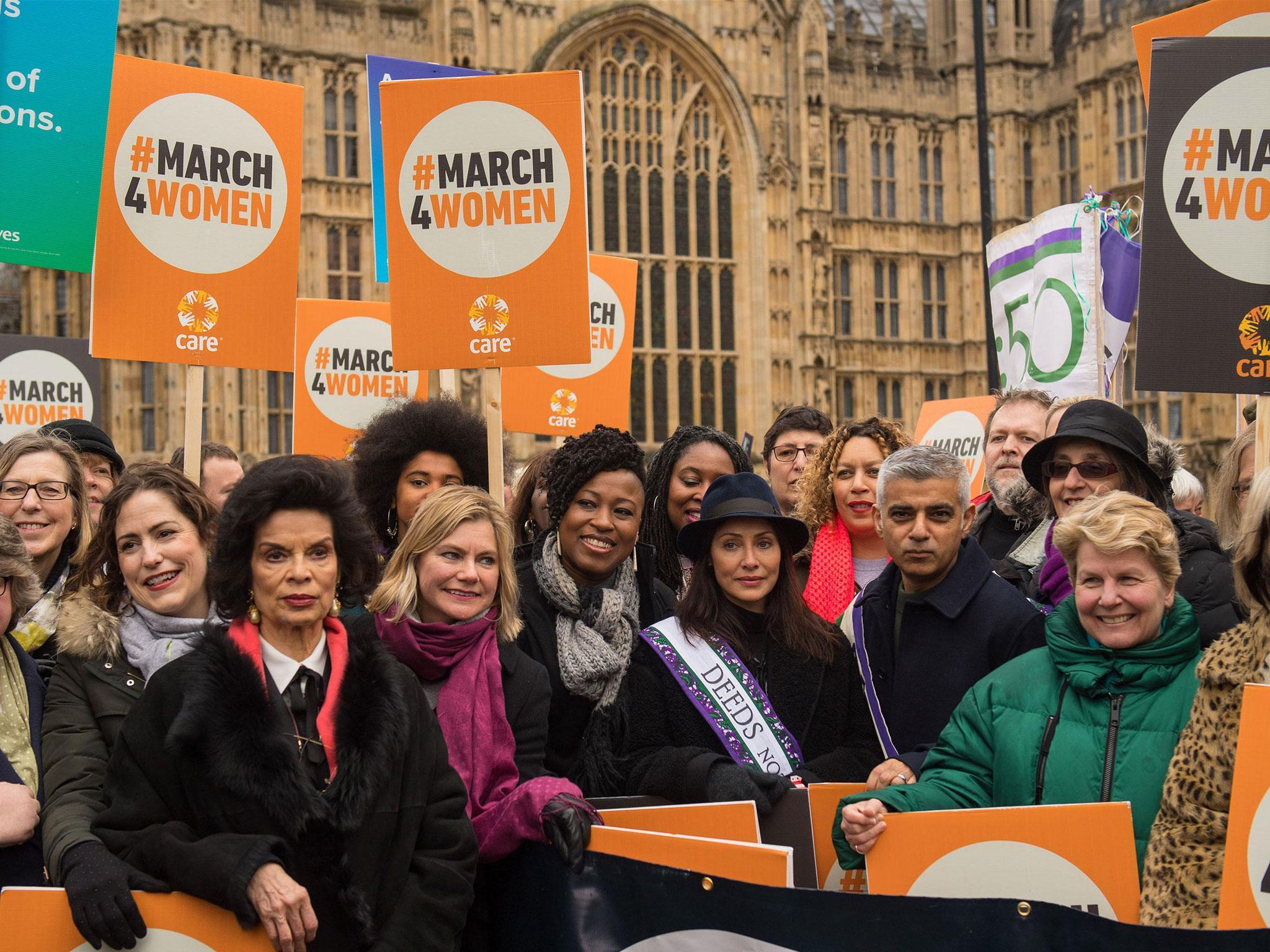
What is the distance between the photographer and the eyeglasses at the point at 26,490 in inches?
164

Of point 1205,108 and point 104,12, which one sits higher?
point 104,12

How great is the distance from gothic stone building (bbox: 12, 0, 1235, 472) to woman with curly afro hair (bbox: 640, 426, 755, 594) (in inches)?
736

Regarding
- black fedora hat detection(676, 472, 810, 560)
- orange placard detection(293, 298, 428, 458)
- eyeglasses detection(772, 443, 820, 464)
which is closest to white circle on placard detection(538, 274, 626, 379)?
orange placard detection(293, 298, 428, 458)

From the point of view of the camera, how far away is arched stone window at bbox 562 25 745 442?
26328mm

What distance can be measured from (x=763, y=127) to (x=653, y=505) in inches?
922

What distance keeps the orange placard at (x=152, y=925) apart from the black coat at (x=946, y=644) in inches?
71.2

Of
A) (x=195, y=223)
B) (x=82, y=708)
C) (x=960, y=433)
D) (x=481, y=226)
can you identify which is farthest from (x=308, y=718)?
(x=960, y=433)

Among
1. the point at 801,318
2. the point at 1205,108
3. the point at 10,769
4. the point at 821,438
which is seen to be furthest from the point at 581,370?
the point at 801,318

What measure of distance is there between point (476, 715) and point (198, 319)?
271cm

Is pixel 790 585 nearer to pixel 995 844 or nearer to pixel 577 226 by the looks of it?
pixel 995 844

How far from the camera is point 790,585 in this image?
396cm

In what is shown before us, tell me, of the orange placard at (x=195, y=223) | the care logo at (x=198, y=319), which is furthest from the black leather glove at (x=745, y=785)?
Result: the care logo at (x=198, y=319)

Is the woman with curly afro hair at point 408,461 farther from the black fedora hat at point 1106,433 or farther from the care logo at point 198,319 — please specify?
the black fedora hat at point 1106,433

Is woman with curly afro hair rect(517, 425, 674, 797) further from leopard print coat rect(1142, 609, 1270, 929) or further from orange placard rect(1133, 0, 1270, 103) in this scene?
orange placard rect(1133, 0, 1270, 103)
